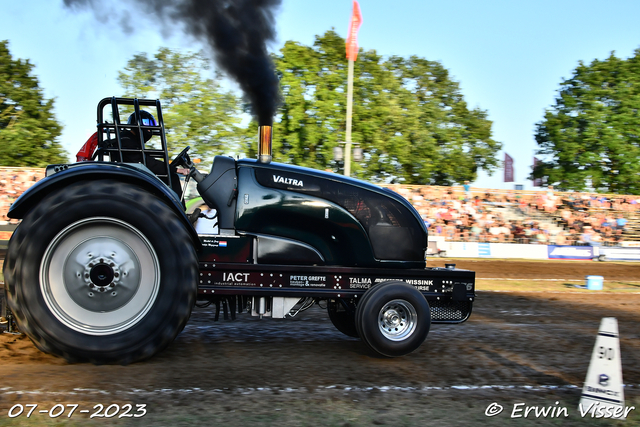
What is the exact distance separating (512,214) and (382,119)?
1029cm

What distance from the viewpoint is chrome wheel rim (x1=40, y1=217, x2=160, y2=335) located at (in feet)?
14.1

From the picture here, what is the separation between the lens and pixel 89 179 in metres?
4.42

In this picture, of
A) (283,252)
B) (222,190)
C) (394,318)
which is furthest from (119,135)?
(394,318)

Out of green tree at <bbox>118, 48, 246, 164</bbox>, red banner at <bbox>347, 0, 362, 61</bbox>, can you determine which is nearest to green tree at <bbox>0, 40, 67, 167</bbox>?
green tree at <bbox>118, 48, 246, 164</bbox>

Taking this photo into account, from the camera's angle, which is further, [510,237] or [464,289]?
[510,237]

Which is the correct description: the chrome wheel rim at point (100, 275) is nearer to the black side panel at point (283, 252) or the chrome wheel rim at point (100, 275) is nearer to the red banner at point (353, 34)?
the black side panel at point (283, 252)

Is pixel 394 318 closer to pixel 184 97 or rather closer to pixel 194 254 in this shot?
pixel 194 254

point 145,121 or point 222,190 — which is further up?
point 145,121

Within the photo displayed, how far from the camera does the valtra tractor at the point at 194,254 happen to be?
425 cm

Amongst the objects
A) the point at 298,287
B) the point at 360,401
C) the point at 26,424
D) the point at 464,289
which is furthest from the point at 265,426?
the point at 464,289

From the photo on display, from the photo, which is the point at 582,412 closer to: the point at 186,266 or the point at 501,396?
the point at 501,396

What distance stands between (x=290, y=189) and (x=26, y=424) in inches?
104

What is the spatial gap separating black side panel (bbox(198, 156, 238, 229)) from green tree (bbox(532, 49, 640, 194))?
31719 mm

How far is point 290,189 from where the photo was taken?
500 centimetres
